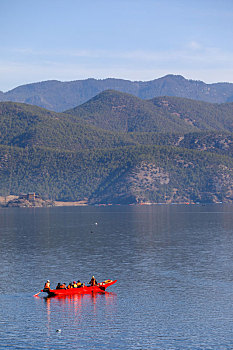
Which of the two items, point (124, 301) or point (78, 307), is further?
point (124, 301)

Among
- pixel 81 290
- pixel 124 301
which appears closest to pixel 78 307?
pixel 124 301

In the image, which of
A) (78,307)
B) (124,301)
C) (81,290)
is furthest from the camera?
(81,290)

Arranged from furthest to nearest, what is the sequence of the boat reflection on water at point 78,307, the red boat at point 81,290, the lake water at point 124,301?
the red boat at point 81,290 → the boat reflection on water at point 78,307 → the lake water at point 124,301

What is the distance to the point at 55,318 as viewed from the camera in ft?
263

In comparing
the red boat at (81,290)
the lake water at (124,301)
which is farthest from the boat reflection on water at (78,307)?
the red boat at (81,290)

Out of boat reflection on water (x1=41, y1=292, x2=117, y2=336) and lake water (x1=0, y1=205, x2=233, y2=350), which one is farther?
boat reflection on water (x1=41, y1=292, x2=117, y2=336)

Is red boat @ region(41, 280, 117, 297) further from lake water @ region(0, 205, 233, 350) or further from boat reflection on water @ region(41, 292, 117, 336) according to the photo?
lake water @ region(0, 205, 233, 350)

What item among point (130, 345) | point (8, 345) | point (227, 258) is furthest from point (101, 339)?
point (227, 258)

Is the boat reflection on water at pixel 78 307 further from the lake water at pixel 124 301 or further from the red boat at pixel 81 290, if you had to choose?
the red boat at pixel 81 290

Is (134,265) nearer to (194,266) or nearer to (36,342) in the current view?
(194,266)

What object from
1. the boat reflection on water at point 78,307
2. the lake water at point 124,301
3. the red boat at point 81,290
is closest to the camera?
the lake water at point 124,301

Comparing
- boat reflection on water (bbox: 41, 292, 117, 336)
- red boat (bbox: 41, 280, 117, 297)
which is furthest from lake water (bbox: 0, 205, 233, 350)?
red boat (bbox: 41, 280, 117, 297)

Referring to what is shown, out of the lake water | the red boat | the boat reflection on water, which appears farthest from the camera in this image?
the red boat

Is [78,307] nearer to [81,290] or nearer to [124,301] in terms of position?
[124,301]
